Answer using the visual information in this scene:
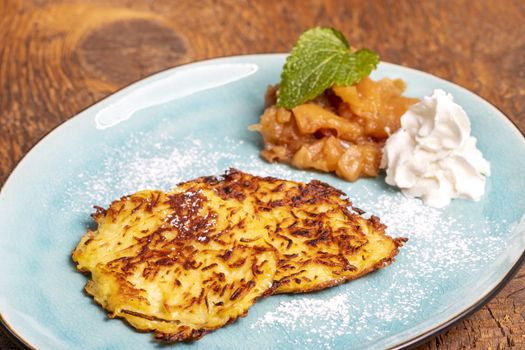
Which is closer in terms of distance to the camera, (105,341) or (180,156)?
(105,341)

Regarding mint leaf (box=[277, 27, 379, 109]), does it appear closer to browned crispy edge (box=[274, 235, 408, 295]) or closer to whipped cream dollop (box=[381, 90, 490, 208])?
whipped cream dollop (box=[381, 90, 490, 208])

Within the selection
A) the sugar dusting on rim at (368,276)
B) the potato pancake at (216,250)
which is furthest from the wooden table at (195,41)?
the potato pancake at (216,250)

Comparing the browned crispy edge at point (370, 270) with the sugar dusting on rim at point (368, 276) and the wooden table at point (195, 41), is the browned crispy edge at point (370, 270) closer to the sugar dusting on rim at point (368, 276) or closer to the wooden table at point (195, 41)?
the sugar dusting on rim at point (368, 276)

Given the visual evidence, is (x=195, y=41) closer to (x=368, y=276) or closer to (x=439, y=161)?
(x=439, y=161)

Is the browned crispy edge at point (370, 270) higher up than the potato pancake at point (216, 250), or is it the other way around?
the potato pancake at point (216, 250)

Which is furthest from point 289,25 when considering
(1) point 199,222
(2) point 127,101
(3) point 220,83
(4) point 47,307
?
(4) point 47,307

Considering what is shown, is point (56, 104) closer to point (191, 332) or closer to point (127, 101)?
point (127, 101)
